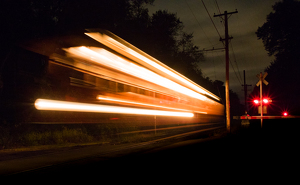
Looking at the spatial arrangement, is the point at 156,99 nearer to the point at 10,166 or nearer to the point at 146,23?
the point at 10,166

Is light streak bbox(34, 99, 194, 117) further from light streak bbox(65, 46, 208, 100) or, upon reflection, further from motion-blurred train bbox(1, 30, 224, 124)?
light streak bbox(65, 46, 208, 100)

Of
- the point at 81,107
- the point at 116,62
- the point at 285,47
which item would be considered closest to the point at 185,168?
the point at 81,107

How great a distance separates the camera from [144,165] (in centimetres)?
716

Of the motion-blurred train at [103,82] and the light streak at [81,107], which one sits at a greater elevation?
the motion-blurred train at [103,82]

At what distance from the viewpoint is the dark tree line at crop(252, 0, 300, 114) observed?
41.9 metres

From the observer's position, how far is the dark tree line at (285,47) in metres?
41.9

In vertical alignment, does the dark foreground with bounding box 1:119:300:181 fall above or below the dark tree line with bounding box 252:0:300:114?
below

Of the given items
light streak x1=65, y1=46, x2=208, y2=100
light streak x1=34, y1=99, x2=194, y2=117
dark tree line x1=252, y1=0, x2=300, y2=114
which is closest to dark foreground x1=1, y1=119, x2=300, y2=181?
light streak x1=34, y1=99, x2=194, y2=117

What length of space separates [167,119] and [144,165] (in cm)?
611

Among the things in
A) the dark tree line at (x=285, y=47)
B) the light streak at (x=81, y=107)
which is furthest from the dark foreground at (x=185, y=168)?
the dark tree line at (x=285, y=47)

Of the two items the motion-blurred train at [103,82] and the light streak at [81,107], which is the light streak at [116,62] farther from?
the light streak at [81,107]

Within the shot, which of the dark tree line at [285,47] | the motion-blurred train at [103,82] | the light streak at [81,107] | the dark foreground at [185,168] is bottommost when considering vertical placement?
the dark foreground at [185,168]

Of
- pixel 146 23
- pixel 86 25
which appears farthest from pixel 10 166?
pixel 146 23

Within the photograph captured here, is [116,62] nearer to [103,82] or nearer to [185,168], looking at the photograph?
[103,82]
